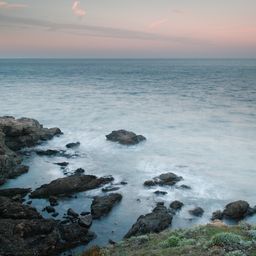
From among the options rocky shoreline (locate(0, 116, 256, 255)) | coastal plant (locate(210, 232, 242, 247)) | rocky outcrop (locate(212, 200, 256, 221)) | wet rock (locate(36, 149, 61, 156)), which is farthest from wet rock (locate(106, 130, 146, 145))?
coastal plant (locate(210, 232, 242, 247))

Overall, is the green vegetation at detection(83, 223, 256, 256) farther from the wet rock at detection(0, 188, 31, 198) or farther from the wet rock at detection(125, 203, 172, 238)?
the wet rock at detection(0, 188, 31, 198)

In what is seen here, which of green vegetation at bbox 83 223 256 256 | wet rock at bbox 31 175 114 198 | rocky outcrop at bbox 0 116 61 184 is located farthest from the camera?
rocky outcrop at bbox 0 116 61 184

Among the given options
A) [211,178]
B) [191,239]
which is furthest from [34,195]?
[191,239]

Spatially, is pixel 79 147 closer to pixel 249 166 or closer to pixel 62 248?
pixel 249 166

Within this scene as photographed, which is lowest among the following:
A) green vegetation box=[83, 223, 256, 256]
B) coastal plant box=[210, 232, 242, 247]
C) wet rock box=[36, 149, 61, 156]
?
wet rock box=[36, 149, 61, 156]

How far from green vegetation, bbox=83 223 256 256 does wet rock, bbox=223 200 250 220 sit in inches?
462

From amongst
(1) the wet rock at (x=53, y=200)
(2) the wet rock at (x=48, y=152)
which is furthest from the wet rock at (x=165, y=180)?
(2) the wet rock at (x=48, y=152)

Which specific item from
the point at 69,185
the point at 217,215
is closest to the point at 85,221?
the point at 69,185

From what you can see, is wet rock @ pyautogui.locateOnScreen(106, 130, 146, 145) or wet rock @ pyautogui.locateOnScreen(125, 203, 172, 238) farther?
wet rock @ pyautogui.locateOnScreen(106, 130, 146, 145)

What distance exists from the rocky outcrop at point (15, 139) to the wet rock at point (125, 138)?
380 inches

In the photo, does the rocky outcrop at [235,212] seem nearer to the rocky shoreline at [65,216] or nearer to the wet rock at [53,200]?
the rocky shoreline at [65,216]

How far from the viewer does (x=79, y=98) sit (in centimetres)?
10600

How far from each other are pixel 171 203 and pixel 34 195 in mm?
12329

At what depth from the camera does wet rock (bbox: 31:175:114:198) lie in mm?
34875
